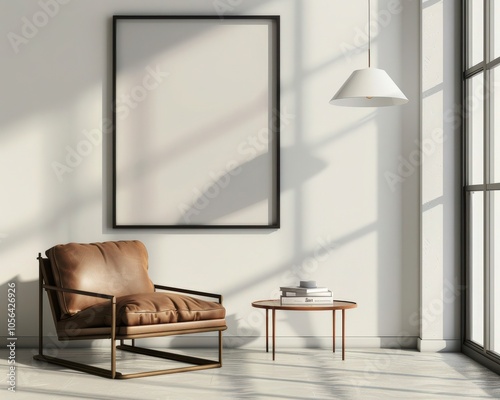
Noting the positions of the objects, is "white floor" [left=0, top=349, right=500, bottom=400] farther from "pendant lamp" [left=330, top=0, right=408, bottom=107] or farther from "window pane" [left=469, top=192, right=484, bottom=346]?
"pendant lamp" [left=330, top=0, right=408, bottom=107]

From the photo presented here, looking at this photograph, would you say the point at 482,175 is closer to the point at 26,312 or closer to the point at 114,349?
the point at 114,349

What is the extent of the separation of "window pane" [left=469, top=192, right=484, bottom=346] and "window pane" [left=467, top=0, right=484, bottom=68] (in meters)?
0.96

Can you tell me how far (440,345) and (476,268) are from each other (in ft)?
2.24

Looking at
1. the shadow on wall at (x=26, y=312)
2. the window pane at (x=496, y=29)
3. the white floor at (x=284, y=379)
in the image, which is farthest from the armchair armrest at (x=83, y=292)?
the window pane at (x=496, y=29)

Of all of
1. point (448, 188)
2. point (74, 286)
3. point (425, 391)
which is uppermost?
point (448, 188)

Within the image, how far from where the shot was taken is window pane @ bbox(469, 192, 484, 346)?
5.39 meters

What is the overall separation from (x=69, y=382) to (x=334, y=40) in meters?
3.14

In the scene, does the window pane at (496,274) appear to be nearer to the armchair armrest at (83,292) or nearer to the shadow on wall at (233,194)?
the shadow on wall at (233,194)

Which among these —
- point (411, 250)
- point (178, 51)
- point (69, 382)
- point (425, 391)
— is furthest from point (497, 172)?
point (69, 382)

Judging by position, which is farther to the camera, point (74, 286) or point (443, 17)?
point (443, 17)

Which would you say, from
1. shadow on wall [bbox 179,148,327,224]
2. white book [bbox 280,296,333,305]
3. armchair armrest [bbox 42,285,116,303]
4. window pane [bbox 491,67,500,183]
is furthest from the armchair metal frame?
window pane [bbox 491,67,500,183]

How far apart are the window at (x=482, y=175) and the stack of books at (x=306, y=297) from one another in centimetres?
106

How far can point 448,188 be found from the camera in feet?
18.9

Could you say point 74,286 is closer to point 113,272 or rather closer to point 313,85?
point 113,272
